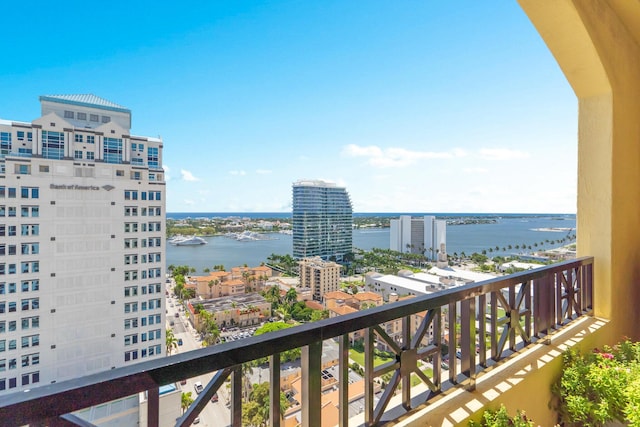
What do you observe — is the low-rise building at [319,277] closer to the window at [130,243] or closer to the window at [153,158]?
the window at [130,243]

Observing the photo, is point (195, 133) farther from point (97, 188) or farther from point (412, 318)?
point (412, 318)

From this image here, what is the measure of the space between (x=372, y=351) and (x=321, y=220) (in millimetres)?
4360

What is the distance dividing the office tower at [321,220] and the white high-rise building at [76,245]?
7.59ft

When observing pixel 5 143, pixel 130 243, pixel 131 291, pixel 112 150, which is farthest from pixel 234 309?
pixel 5 143

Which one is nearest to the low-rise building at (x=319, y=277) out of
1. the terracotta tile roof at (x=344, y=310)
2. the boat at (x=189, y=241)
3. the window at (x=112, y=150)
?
the boat at (x=189, y=241)

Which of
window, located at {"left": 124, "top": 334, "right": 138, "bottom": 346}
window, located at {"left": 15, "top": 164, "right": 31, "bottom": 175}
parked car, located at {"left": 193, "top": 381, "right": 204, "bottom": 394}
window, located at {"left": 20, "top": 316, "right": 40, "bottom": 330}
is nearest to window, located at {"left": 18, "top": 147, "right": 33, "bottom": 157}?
window, located at {"left": 15, "top": 164, "right": 31, "bottom": 175}

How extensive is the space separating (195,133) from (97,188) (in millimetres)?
3008

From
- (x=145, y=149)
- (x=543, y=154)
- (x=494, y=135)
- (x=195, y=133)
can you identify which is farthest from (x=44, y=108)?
(x=494, y=135)

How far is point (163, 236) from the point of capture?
3.32m

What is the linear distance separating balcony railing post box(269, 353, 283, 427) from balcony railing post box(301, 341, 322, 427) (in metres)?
0.07

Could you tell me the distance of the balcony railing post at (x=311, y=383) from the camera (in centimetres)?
78

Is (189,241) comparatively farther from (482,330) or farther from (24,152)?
(482,330)

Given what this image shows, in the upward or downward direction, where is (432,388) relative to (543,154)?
downward

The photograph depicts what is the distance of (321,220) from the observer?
5.29m
